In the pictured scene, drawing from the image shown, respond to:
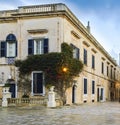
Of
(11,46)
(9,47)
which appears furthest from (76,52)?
(9,47)

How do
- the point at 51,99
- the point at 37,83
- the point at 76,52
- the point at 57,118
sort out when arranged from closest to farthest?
1. the point at 57,118
2. the point at 51,99
3. the point at 37,83
4. the point at 76,52

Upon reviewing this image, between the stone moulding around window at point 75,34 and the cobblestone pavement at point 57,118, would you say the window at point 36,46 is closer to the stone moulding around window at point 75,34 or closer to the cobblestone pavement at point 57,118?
the stone moulding around window at point 75,34

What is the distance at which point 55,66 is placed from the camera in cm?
2984

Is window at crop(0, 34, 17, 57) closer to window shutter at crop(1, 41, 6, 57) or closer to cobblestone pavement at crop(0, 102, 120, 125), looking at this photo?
window shutter at crop(1, 41, 6, 57)

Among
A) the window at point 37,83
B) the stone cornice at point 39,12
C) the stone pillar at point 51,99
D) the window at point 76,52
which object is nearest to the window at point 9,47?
the stone cornice at point 39,12

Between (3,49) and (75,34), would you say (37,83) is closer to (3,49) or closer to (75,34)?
(3,49)

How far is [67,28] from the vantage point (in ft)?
105

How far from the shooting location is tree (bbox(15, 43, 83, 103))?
97.9 ft

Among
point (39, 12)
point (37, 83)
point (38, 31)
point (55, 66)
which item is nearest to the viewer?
point (55, 66)

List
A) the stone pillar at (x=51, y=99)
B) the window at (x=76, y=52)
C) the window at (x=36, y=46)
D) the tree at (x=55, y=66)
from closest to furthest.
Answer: the stone pillar at (x=51, y=99), the tree at (x=55, y=66), the window at (x=36, y=46), the window at (x=76, y=52)

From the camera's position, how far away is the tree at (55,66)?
1175 inches

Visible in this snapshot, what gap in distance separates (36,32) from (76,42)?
17.7ft

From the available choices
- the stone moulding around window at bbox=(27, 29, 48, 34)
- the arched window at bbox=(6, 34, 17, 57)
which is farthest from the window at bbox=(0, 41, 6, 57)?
the stone moulding around window at bbox=(27, 29, 48, 34)

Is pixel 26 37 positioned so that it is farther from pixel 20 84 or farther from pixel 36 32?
pixel 20 84
